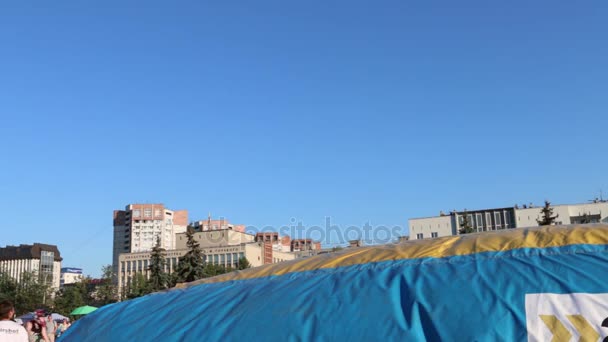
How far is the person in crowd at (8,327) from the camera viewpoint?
21.5 feet

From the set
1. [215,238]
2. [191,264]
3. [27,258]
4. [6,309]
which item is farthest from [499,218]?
[27,258]

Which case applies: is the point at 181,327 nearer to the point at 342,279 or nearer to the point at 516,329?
the point at 342,279

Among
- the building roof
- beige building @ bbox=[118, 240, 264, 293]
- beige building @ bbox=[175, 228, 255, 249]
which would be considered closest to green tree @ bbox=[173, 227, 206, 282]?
beige building @ bbox=[118, 240, 264, 293]

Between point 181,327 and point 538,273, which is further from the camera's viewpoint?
point 181,327

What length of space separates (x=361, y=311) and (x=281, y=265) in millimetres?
1182

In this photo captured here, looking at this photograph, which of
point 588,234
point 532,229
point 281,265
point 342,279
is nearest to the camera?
point 588,234

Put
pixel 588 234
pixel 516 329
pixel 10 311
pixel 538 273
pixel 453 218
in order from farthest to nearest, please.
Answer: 1. pixel 453 218
2. pixel 10 311
3. pixel 588 234
4. pixel 538 273
5. pixel 516 329

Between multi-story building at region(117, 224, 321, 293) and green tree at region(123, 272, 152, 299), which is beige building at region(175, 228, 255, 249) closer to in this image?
multi-story building at region(117, 224, 321, 293)

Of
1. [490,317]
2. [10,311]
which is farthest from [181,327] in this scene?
[10,311]

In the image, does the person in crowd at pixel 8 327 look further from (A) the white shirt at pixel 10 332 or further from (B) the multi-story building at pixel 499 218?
(B) the multi-story building at pixel 499 218

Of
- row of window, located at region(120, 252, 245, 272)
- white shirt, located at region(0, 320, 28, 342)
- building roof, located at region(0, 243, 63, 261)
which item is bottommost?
white shirt, located at region(0, 320, 28, 342)

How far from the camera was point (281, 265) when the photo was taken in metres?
4.43

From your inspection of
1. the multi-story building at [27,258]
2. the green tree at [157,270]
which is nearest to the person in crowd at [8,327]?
the green tree at [157,270]

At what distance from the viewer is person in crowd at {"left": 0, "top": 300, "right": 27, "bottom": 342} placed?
21.5ft
